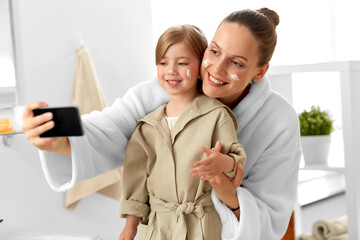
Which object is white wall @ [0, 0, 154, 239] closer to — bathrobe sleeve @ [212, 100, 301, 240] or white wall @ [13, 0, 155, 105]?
white wall @ [13, 0, 155, 105]

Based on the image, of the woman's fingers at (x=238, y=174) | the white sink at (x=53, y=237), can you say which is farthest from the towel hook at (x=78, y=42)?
the woman's fingers at (x=238, y=174)

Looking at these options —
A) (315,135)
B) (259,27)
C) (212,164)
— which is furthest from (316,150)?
(212,164)

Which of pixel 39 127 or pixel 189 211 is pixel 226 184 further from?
pixel 39 127

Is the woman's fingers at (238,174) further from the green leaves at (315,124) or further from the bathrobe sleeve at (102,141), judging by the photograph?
the green leaves at (315,124)

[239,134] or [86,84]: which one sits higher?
[86,84]

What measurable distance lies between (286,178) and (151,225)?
34 cm

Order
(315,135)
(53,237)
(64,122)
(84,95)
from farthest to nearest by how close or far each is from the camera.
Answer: (84,95)
(315,135)
(53,237)
(64,122)

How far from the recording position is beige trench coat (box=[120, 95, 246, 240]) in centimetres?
105

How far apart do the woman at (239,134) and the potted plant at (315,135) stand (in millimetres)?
1162

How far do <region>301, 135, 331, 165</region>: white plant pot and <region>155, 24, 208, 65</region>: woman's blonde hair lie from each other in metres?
1.37

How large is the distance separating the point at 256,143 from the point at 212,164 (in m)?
0.30

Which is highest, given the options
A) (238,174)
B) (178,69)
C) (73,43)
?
(73,43)

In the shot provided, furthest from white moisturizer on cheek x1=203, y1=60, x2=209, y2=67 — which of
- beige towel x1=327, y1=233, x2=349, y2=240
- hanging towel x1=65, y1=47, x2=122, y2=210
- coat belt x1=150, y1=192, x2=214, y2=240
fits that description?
beige towel x1=327, y1=233, x2=349, y2=240

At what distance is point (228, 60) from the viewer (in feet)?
3.46
